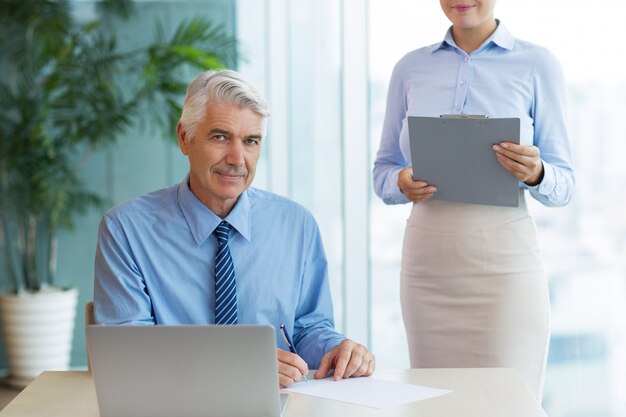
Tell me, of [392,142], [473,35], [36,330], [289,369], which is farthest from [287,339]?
[36,330]

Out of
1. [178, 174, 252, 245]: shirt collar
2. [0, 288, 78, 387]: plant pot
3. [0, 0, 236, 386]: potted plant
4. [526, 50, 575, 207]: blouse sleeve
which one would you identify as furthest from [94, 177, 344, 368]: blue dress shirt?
[0, 288, 78, 387]: plant pot

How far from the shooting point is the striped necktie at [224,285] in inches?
79.4

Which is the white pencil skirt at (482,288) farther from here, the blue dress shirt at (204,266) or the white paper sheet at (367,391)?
the white paper sheet at (367,391)

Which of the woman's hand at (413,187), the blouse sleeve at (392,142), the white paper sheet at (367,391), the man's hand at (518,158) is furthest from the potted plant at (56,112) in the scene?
the white paper sheet at (367,391)

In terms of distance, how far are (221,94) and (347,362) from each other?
2.16 ft

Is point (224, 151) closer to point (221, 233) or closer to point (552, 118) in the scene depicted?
point (221, 233)

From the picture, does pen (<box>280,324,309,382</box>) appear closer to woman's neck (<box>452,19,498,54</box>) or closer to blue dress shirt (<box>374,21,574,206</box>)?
blue dress shirt (<box>374,21,574,206</box>)

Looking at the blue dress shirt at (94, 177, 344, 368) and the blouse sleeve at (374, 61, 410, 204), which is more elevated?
the blouse sleeve at (374, 61, 410, 204)

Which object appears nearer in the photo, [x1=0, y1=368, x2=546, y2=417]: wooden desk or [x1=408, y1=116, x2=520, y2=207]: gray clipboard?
[x1=0, y1=368, x2=546, y2=417]: wooden desk

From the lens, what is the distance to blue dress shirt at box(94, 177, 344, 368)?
2.00 m

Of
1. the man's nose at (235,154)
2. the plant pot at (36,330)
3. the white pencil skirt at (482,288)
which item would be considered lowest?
the plant pot at (36,330)

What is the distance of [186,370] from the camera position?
4.92 feet

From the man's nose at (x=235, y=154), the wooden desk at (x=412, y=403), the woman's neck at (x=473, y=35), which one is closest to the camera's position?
the wooden desk at (x=412, y=403)

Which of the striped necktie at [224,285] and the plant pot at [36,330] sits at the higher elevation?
the striped necktie at [224,285]
